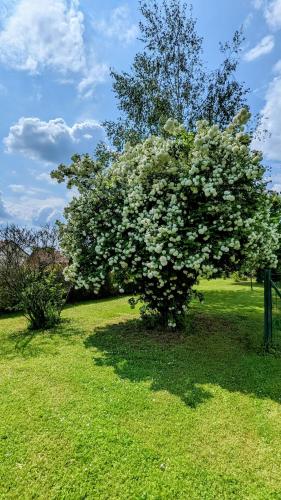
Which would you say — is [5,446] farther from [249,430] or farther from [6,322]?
[6,322]

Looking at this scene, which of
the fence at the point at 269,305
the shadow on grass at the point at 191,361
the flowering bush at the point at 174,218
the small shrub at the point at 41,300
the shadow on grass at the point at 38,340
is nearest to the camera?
the shadow on grass at the point at 191,361

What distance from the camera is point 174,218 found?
724 cm

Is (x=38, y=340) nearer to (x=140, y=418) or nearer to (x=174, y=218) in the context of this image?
(x=174, y=218)

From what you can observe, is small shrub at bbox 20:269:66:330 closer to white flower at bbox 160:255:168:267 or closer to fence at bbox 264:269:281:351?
white flower at bbox 160:255:168:267

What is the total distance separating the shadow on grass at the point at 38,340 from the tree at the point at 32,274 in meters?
0.47

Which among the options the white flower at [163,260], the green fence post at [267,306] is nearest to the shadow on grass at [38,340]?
the white flower at [163,260]

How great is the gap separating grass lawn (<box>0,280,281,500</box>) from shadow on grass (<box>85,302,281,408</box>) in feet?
0.07

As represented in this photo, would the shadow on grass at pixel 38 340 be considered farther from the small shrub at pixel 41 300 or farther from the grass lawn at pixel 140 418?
the small shrub at pixel 41 300

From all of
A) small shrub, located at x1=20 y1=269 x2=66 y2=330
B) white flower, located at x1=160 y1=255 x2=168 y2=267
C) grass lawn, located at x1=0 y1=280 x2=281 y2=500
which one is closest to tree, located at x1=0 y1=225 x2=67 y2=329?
small shrub, located at x1=20 y1=269 x2=66 y2=330

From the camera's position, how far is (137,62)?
16656 mm

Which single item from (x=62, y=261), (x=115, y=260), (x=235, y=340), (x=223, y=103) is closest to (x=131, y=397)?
(x=115, y=260)

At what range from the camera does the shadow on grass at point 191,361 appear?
227 inches

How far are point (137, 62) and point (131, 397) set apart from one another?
1559 centimetres

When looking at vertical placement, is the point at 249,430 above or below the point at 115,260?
below
